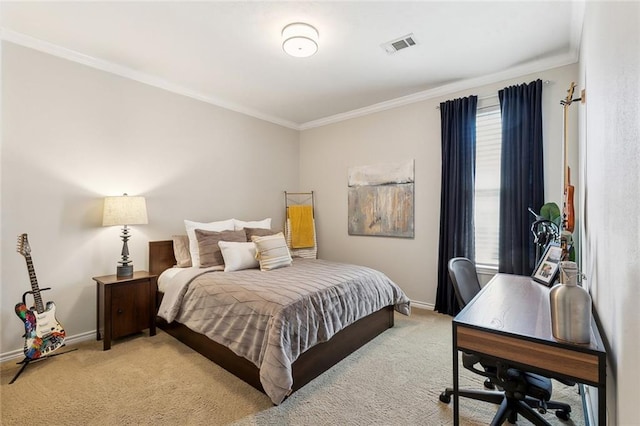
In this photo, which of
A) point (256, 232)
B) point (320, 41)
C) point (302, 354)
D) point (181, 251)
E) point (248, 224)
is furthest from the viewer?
point (248, 224)

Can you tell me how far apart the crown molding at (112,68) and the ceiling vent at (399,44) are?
2.34 metres

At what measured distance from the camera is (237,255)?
3.19m

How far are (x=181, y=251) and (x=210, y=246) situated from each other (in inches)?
15.5

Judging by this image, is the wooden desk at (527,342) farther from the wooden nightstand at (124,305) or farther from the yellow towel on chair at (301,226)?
the yellow towel on chair at (301,226)

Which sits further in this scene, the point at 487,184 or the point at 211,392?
the point at 487,184

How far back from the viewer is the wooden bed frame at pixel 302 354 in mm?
2186

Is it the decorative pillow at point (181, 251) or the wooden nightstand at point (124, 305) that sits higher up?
the decorative pillow at point (181, 251)

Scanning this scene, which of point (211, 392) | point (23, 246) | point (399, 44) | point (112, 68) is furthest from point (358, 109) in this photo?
point (23, 246)

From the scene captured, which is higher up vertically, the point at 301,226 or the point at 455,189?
the point at 455,189

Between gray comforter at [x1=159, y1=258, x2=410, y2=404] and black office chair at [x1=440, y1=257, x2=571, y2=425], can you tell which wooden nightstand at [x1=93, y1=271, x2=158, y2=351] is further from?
black office chair at [x1=440, y1=257, x2=571, y2=425]

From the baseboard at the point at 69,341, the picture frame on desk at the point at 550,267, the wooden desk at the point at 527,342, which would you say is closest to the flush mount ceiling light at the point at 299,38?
the wooden desk at the point at 527,342

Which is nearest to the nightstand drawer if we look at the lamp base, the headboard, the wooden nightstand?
the wooden nightstand

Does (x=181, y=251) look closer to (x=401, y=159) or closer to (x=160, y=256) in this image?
(x=160, y=256)

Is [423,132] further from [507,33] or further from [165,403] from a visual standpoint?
[165,403]
